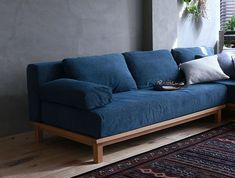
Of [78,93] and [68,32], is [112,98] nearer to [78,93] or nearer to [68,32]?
[78,93]

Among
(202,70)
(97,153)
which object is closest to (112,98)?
(97,153)

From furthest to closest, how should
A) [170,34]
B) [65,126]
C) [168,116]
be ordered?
[170,34]
[168,116]
[65,126]

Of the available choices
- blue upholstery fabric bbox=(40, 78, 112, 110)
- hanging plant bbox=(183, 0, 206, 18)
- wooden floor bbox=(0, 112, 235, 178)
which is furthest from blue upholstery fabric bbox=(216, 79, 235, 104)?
blue upholstery fabric bbox=(40, 78, 112, 110)

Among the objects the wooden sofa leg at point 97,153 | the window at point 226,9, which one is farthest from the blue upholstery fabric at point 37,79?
the window at point 226,9

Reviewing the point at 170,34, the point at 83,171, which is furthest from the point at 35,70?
the point at 170,34

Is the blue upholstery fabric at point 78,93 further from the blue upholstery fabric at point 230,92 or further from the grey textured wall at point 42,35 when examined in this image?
the blue upholstery fabric at point 230,92

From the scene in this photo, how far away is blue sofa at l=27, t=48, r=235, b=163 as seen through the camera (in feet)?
10.1

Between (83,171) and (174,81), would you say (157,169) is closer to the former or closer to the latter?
(83,171)

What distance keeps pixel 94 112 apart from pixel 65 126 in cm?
41

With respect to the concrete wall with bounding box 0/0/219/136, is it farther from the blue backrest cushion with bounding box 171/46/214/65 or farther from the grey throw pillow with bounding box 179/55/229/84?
the grey throw pillow with bounding box 179/55/229/84

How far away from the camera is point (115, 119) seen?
309 centimetres

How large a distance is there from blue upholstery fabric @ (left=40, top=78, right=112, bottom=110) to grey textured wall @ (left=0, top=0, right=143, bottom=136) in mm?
600

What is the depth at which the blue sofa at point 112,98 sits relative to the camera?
3.07 metres

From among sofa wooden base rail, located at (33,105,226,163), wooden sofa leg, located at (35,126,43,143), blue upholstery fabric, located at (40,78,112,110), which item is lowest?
wooden sofa leg, located at (35,126,43,143)
